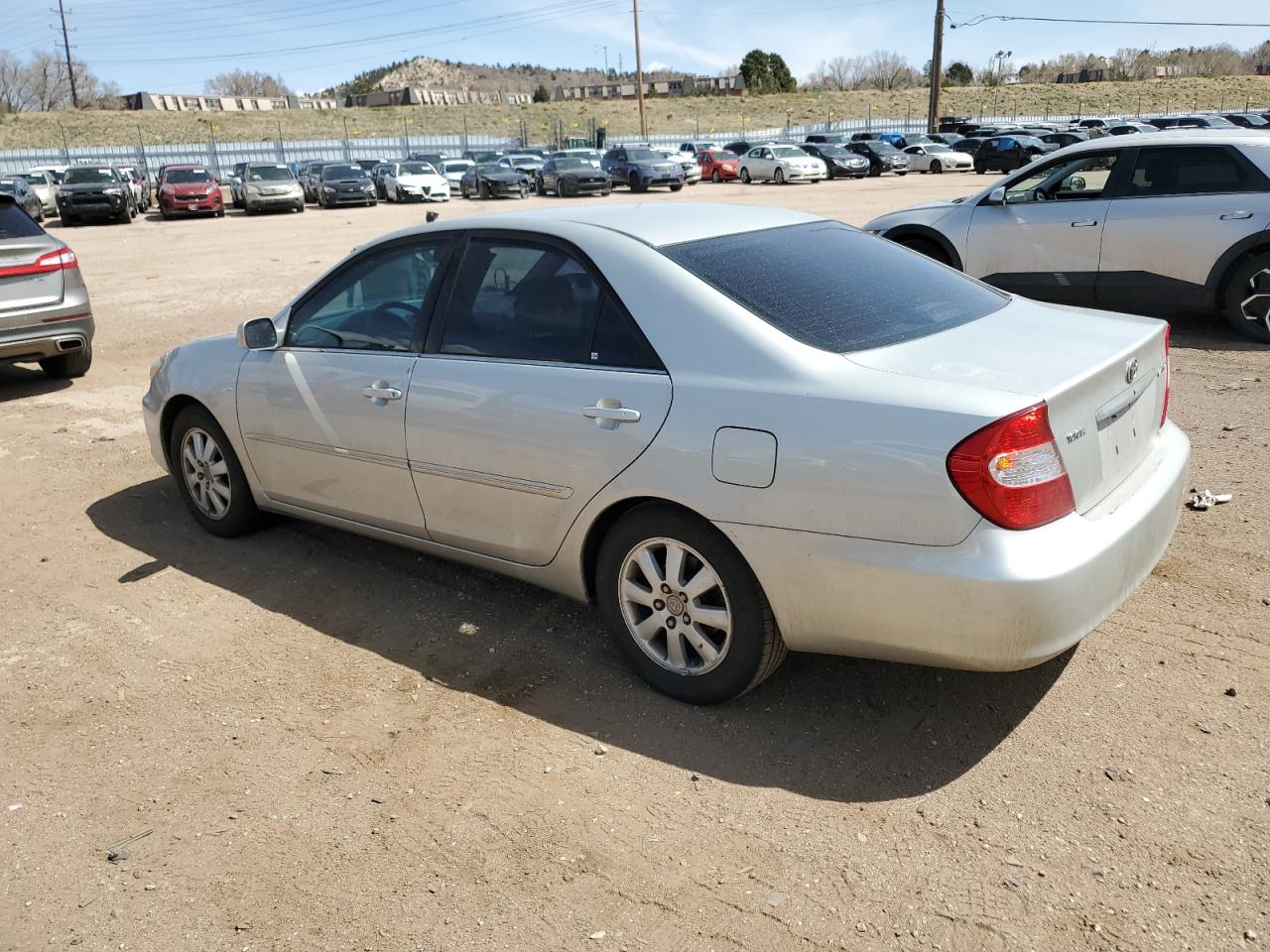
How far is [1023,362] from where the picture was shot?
10.4ft

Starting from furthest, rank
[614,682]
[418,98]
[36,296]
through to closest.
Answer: [418,98], [36,296], [614,682]

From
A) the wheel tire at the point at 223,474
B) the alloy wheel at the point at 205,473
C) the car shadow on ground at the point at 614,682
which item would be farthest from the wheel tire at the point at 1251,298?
the alloy wheel at the point at 205,473

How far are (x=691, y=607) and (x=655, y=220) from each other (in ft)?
4.92

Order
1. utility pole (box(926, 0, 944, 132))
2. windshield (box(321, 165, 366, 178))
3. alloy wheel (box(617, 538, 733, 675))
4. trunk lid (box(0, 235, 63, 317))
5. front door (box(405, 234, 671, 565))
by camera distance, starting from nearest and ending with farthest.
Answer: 1. alloy wheel (box(617, 538, 733, 675))
2. front door (box(405, 234, 671, 565))
3. trunk lid (box(0, 235, 63, 317))
4. windshield (box(321, 165, 366, 178))
5. utility pole (box(926, 0, 944, 132))

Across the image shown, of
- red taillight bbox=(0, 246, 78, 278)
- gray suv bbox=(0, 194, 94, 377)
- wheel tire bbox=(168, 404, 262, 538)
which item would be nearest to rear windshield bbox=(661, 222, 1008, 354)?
wheel tire bbox=(168, 404, 262, 538)

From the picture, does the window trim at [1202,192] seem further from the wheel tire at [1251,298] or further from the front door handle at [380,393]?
the front door handle at [380,393]

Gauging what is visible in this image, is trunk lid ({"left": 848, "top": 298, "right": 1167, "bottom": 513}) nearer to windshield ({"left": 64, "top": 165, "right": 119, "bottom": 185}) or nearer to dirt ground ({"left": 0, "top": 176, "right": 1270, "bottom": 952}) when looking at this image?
dirt ground ({"left": 0, "top": 176, "right": 1270, "bottom": 952})

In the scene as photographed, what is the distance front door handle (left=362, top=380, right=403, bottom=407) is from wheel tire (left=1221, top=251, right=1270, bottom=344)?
733 centimetres

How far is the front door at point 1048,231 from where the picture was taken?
9.04 metres

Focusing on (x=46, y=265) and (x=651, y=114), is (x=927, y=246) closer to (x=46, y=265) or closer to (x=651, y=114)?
(x=46, y=265)

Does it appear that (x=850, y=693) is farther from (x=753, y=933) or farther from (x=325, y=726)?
(x=325, y=726)

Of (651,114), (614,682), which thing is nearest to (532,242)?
(614,682)

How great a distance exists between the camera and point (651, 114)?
86.3 metres

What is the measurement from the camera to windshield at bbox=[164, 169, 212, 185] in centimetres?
3029
